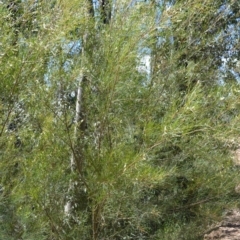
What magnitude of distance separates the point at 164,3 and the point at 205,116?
85 centimetres

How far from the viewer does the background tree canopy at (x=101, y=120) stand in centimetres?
287

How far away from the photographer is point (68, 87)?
10.3 feet

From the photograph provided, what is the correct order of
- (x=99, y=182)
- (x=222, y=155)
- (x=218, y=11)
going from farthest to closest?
(x=218, y=11)
(x=222, y=155)
(x=99, y=182)

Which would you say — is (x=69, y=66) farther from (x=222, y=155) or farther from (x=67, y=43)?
(x=222, y=155)

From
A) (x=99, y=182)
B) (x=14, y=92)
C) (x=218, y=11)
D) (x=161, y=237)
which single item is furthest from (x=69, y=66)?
(x=218, y=11)

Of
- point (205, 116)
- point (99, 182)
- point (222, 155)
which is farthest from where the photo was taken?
point (222, 155)

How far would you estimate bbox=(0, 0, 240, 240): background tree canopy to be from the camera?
287 centimetres

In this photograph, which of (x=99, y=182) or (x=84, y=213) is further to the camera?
(x=84, y=213)

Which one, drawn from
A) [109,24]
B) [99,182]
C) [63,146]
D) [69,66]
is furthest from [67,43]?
[99,182]

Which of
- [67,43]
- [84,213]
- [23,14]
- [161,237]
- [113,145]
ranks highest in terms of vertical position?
[23,14]

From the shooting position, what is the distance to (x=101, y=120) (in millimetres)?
3164

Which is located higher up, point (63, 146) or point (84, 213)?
point (63, 146)

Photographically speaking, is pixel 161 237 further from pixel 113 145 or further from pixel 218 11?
Answer: pixel 218 11

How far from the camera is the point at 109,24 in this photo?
3.26 m
